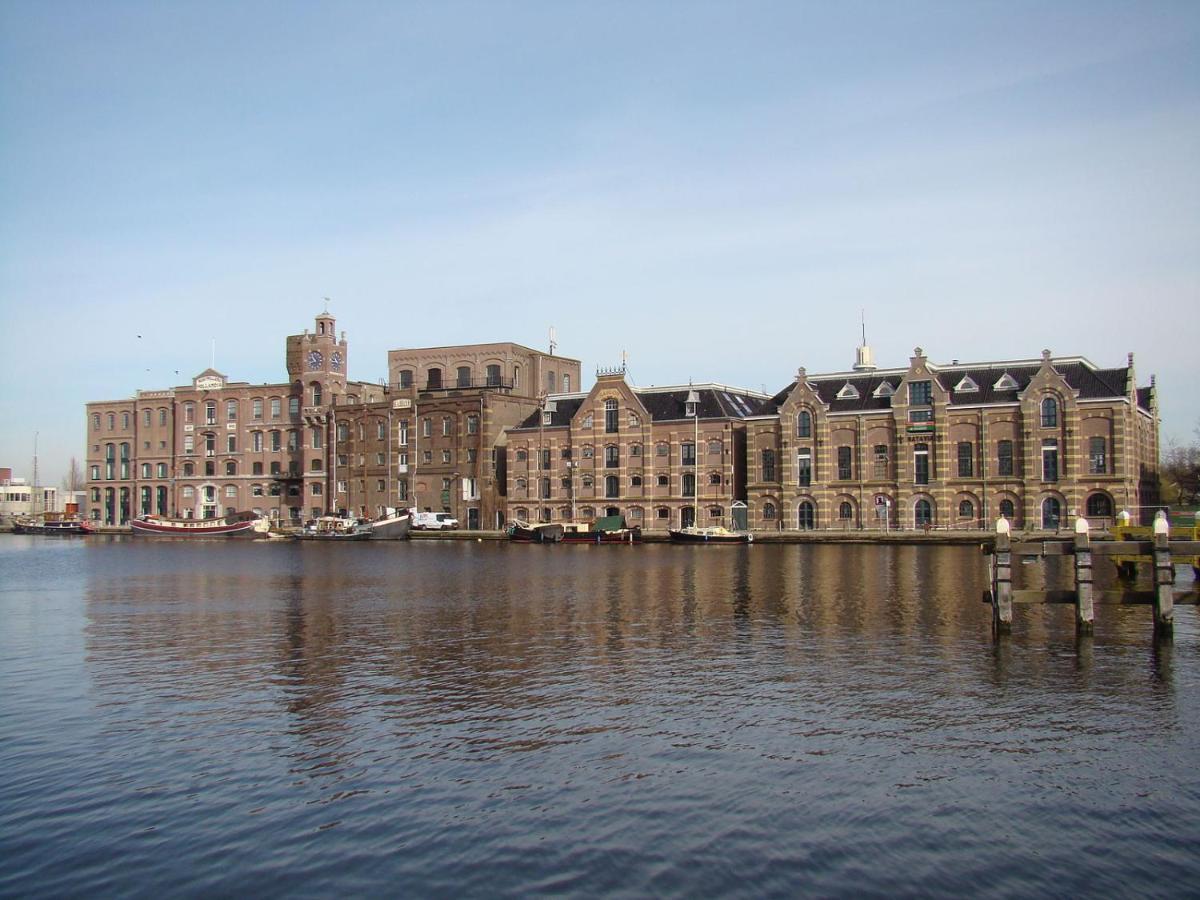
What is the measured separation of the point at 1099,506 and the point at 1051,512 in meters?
3.63

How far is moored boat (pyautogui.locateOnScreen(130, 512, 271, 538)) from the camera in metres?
128

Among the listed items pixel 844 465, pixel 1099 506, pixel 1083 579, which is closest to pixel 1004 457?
pixel 1099 506

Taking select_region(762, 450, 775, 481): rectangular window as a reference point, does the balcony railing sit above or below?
above

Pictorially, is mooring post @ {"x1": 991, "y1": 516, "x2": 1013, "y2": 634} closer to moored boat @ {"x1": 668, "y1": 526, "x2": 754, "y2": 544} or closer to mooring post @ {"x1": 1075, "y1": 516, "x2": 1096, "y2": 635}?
mooring post @ {"x1": 1075, "y1": 516, "x2": 1096, "y2": 635}

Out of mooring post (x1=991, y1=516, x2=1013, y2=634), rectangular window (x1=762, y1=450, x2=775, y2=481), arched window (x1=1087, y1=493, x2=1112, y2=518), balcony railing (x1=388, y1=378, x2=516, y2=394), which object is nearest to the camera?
mooring post (x1=991, y1=516, x2=1013, y2=634)

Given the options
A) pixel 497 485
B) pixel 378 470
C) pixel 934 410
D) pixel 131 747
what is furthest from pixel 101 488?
pixel 131 747

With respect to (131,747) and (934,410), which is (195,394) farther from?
(131,747)

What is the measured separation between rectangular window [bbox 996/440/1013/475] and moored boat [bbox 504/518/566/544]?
40.6 m

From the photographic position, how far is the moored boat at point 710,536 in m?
95.7

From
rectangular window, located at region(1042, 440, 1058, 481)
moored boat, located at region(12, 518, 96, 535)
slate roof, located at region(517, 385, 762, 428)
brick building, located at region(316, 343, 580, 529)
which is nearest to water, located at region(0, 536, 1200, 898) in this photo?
rectangular window, located at region(1042, 440, 1058, 481)

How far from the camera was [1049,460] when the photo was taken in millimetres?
89438

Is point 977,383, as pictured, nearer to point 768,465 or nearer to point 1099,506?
point 1099,506

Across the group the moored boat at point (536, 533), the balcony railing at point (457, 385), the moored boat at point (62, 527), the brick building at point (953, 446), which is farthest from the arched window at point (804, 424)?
the moored boat at point (62, 527)

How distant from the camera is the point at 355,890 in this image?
1392 centimetres
